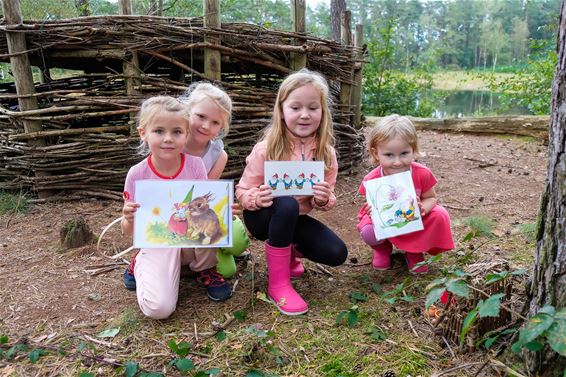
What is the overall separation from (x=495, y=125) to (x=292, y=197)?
6.32 metres

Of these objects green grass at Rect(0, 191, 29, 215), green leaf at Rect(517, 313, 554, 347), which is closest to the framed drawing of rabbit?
green leaf at Rect(517, 313, 554, 347)

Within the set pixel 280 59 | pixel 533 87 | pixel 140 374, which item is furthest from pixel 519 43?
pixel 140 374

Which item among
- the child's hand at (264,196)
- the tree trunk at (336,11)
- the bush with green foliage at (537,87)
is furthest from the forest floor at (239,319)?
the tree trunk at (336,11)

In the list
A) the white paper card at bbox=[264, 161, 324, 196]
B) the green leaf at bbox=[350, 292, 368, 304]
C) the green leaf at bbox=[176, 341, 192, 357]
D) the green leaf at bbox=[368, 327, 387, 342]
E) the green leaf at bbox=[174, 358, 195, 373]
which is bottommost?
the green leaf at bbox=[350, 292, 368, 304]

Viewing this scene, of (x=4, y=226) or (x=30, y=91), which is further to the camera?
(x=30, y=91)

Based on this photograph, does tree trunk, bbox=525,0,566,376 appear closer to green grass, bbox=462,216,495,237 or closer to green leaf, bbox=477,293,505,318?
green leaf, bbox=477,293,505,318

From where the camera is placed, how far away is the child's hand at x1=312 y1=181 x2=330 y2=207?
7.30 ft

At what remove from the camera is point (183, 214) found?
208 centimetres

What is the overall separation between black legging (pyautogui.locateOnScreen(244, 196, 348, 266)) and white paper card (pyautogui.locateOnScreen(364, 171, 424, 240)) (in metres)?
0.24

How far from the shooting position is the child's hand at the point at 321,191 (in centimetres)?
223

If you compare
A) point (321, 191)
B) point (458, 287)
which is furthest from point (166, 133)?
point (458, 287)

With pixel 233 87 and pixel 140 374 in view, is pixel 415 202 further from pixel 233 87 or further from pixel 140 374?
pixel 233 87

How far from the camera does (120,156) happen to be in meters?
3.97

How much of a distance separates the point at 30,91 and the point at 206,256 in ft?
8.74
